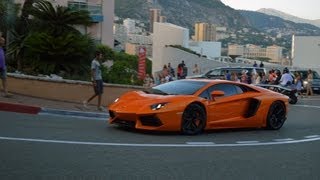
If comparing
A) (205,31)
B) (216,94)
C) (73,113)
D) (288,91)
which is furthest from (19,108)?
(205,31)

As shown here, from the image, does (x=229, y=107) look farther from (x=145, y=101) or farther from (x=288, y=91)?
(x=288, y=91)

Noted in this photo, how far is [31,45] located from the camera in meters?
19.5

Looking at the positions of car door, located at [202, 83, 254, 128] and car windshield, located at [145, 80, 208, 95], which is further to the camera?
car door, located at [202, 83, 254, 128]

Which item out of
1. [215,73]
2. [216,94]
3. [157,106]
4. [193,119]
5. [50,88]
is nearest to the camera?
[157,106]

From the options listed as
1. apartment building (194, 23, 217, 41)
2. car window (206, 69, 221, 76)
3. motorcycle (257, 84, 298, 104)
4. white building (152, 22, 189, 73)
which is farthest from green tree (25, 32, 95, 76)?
apartment building (194, 23, 217, 41)

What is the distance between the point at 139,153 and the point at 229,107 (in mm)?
4373

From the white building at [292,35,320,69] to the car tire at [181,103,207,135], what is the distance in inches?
2227

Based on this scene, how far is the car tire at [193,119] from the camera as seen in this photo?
1258 centimetres

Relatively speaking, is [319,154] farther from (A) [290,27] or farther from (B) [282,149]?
(A) [290,27]

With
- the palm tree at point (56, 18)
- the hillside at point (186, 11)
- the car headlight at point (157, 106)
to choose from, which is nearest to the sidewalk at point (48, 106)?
the car headlight at point (157, 106)

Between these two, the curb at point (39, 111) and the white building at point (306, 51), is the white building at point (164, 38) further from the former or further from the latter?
the curb at point (39, 111)

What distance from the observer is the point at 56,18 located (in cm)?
2044

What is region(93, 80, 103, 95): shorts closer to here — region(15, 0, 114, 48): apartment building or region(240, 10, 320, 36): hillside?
region(15, 0, 114, 48): apartment building

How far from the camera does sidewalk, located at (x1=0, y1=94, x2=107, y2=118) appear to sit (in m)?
14.6
